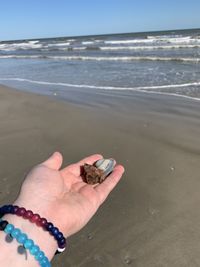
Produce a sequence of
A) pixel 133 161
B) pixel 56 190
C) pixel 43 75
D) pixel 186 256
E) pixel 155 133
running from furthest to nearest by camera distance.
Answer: pixel 43 75, pixel 155 133, pixel 133 161, pixel 186 256, pixel 56 190

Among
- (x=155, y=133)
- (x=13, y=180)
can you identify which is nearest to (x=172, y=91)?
(x=155, y=133)

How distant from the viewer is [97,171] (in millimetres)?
2994

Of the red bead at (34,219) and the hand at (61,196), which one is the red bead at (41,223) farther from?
the hand at (61,196)

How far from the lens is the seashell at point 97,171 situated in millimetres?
2965

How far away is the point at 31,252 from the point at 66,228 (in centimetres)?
41

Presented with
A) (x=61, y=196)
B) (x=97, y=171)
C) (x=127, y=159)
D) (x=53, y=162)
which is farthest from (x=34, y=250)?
(x=127, y=159)

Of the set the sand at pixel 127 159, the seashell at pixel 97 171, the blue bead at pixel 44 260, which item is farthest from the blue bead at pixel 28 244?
the sand at pixel 127 159

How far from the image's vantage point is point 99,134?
660cm

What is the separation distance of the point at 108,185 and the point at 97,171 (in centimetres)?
16

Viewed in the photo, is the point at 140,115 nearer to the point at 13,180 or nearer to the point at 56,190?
the point at 13,180

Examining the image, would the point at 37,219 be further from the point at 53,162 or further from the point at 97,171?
the point at 97,171

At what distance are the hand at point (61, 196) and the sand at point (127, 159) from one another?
84 cm

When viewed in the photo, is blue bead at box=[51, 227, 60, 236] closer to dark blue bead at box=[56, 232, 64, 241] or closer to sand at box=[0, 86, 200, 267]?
dark blue bead at box=[56, 232, 64, 241]

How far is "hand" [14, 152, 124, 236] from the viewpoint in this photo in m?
2.37
